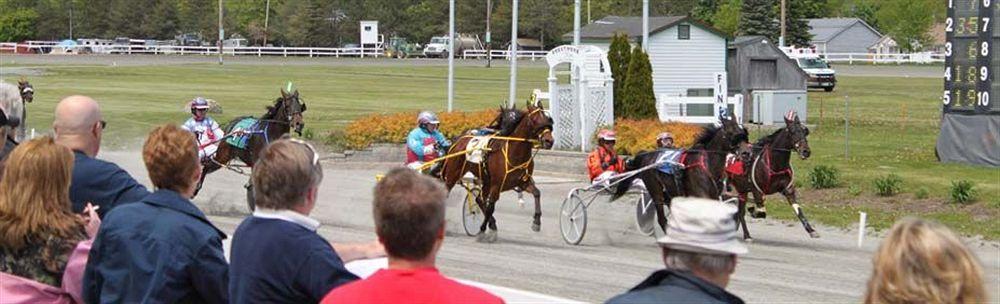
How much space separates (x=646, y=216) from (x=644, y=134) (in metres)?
8.41

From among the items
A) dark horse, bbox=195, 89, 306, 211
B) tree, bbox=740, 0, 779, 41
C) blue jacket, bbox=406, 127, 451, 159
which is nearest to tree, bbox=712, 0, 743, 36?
tree, bbox=740, 0, 779, 41

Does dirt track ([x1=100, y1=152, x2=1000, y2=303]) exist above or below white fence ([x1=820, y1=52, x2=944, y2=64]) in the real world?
below

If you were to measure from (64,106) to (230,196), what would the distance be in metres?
16.7

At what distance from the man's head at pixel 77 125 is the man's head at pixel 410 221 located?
2653 mm

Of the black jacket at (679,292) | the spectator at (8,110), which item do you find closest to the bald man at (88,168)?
the spectator at (8,110)

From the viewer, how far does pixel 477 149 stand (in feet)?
61.6

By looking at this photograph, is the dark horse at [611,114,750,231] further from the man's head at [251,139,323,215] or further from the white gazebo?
the man's head at [251,139,323,215]

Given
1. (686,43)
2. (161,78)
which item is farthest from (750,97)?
(161,78)

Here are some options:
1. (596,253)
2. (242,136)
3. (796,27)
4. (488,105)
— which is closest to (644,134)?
(242,136)

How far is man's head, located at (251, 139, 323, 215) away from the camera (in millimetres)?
5500

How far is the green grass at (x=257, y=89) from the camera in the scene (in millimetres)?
42156

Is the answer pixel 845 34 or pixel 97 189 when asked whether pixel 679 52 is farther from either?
pixel 845 34

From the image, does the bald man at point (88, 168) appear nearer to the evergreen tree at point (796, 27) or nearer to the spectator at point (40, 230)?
the spectator at point (40, 230)

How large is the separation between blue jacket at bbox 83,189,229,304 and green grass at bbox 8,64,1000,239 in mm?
15039
